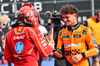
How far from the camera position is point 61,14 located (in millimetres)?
3312

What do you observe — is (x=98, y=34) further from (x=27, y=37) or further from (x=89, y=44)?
(x=27, y=37)

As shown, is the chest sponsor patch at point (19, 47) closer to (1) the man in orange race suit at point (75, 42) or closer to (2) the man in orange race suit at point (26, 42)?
(2) the man in orange race suit at point (26, 42)

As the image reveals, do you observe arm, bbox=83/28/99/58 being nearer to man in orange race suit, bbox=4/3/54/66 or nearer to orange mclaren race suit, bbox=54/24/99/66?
orange mclaren race suit, bbox=54/24/99/66

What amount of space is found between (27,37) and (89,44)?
0.89 metres

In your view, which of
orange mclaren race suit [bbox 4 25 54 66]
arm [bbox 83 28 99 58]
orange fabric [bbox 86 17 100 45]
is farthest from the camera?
orange fabric [bbox 86 17 100 45]

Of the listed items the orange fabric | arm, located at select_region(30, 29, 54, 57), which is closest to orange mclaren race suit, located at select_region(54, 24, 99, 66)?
arm, located at select_region(30, 29, 54, 57)

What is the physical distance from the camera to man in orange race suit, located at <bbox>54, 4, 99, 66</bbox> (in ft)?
10.00

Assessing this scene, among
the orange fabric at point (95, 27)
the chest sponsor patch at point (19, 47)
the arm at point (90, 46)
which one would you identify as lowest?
the orange fabric at point (95, 27)

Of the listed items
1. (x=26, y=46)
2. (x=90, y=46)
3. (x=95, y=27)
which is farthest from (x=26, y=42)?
(x=95, y=27)

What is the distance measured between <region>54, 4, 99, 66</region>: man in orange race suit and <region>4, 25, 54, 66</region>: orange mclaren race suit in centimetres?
48

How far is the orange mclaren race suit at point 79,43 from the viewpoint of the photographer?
3057mm

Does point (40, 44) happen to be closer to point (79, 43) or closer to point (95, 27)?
point (79, 43)

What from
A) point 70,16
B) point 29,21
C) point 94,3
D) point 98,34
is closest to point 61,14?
point 70,16

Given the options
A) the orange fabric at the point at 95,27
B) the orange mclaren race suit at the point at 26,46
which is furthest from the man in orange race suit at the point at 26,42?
the orange fabric at the point at 95,27
